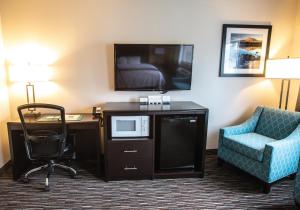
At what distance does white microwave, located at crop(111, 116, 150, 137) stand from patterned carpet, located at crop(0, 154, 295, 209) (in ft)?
1.90

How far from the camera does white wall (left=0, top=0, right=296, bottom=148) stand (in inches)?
111

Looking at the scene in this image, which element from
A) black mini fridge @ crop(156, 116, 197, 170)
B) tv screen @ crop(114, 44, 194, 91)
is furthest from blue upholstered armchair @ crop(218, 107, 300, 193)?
tv screen @ crop(114, 44, 194, 91)

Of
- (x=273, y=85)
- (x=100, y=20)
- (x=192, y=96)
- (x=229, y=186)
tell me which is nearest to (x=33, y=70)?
(x=100, y=20)

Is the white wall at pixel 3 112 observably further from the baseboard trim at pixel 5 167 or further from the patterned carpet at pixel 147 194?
the patterned carpet at pixel 147 194

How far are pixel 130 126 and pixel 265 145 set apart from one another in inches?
58.3

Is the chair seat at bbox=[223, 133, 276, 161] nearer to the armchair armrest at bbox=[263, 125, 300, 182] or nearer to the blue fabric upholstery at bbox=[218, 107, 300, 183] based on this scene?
the blue fabric upholstery at bbox=[218, 107, 300, 183]

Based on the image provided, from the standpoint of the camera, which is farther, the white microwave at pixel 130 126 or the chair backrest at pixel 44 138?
the white microwave at pixel 130 126

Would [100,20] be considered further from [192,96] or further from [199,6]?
[192,96]

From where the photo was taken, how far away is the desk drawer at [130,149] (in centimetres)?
258

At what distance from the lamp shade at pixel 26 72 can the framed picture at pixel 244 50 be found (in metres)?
2.37

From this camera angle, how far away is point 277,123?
2.83 metres

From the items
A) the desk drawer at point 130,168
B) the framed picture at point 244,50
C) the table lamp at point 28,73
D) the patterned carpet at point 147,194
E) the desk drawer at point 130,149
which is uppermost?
the framed picture at point 244,50

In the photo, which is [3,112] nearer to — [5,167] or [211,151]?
[5,167]

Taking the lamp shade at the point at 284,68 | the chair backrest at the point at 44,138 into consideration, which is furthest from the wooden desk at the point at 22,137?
the lamp shade at the point at 284,68
